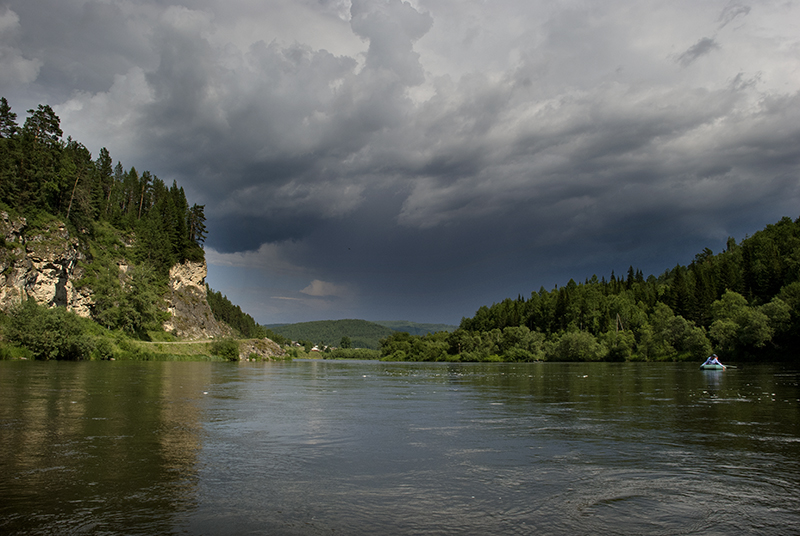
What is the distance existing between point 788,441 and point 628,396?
16.4 meters

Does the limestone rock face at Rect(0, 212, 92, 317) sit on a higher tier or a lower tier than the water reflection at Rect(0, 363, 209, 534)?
higher

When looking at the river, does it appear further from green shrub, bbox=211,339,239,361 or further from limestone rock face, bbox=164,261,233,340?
limestone rock face, bbox=164,261,233,340

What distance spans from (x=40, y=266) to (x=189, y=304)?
197 feet

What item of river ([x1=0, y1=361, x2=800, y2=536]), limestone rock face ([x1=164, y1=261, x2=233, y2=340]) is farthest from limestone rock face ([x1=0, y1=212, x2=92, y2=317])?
river ([x1=0, y1=361, x2=800, y2=536])

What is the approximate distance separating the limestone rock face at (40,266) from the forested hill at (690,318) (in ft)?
410

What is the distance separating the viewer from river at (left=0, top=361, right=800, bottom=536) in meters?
8.20

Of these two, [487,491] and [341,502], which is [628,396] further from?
[341,502]

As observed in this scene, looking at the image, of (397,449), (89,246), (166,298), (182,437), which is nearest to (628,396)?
(397,449)

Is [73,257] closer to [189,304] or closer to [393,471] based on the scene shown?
[189,304]

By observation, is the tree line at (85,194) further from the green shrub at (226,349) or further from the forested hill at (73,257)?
the green shrub at (226,349)

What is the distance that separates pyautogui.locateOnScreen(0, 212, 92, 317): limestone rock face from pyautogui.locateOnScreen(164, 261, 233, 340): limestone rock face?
33.7 meters

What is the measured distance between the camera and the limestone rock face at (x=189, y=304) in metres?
140

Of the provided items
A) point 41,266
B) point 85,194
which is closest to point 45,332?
point 41,266

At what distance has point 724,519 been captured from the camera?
27.8 ft
